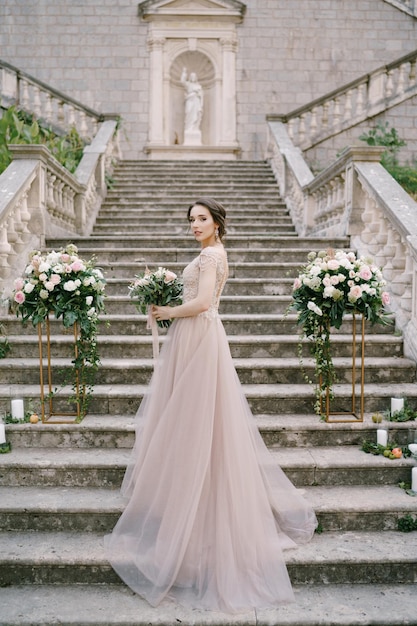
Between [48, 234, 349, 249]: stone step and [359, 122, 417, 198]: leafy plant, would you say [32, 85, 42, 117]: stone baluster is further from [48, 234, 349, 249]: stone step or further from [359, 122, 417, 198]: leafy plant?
[359, 122, 417, 198]: leafy plant

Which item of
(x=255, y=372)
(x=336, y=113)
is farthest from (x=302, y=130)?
(x=255, y=372)

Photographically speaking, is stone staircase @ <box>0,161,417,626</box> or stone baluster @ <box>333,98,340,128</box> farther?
stone baluster @ <box>333,98,340,128</box>

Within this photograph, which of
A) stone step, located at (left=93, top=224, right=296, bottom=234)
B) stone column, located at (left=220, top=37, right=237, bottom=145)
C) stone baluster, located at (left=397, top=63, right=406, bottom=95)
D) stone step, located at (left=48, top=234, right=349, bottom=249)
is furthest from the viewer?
stone column, located at (left=220, top=37, right=237, bottom=145)

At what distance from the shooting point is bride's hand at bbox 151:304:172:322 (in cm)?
331

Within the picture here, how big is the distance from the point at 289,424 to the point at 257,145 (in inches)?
392

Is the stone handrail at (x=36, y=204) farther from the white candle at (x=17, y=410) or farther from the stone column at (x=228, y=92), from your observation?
the stone column at (x=228, y=92)

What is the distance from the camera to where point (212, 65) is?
1298 centimetres

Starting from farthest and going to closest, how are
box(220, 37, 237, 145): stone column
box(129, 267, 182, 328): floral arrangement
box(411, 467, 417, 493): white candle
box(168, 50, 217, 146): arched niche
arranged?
box(168, 50, 217, 146): arched niche < box(220, 37, 237, 145): stone column < box(411, 467, 417, 493): white candle < box(129, 267, 182, 328): floral arrangement

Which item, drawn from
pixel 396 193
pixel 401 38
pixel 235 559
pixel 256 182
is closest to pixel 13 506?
pixel 235 559

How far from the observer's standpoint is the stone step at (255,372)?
14.7ft

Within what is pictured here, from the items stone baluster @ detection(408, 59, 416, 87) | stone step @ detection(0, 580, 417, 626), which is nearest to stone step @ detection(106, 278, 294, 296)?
stone step @ detection(0, 580, 417, 626)

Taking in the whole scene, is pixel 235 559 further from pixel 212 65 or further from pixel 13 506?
pixel 212 65

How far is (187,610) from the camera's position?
2781mm

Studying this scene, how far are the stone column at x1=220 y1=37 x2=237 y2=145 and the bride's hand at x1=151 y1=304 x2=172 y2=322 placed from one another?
10002mm
